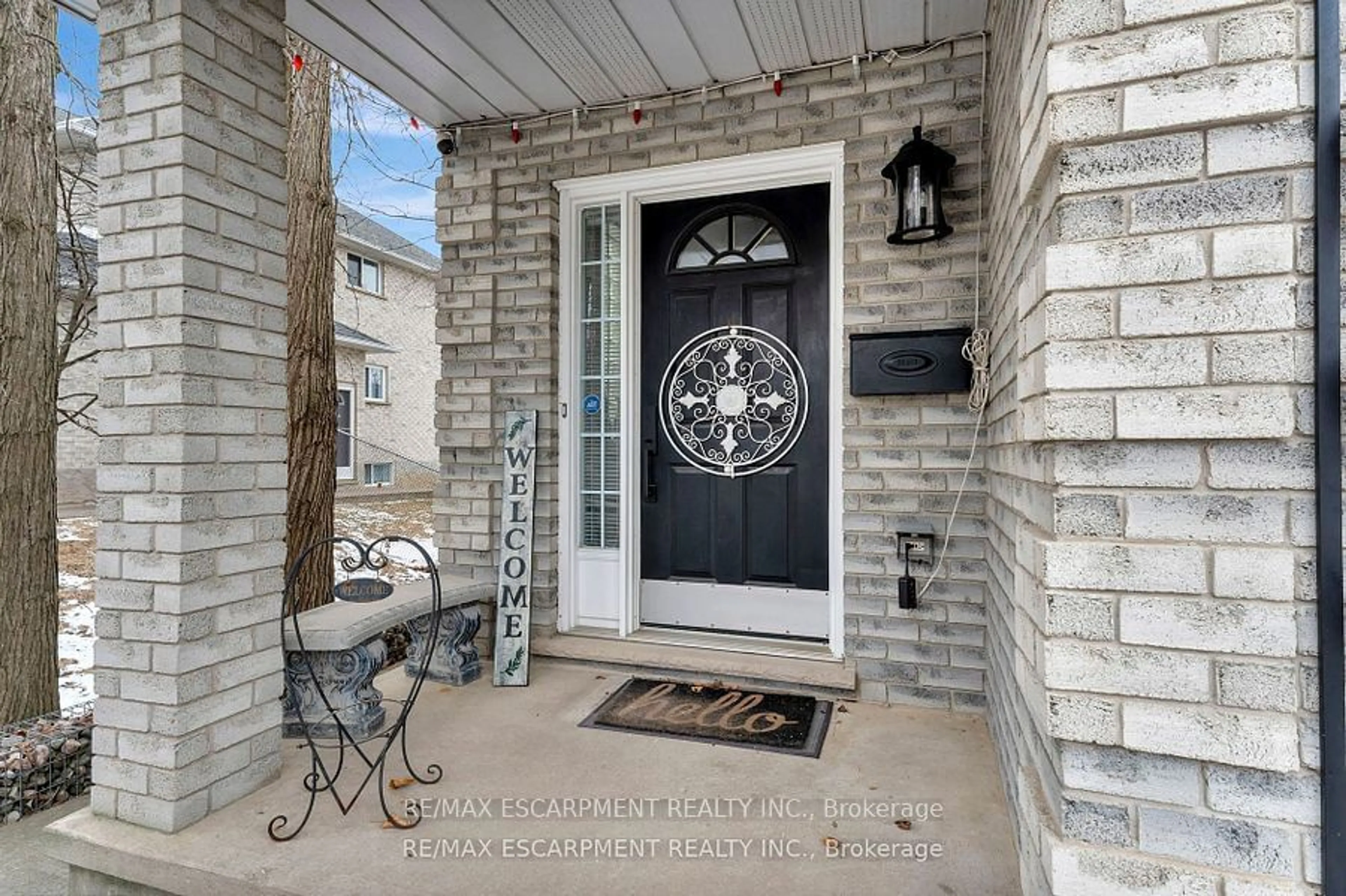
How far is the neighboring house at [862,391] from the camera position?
1.15 m

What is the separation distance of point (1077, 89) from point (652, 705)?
95.3 inches

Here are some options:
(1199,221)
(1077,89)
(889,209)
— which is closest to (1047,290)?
(1199,221)

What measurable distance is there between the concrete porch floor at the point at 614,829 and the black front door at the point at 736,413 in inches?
34.0

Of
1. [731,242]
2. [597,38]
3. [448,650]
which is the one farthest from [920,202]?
[448,650]

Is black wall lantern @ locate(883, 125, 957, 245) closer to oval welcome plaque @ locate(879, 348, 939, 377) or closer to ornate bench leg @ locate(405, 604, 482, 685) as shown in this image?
oval welcome plaque @ locate(879, 348, 939, 377)

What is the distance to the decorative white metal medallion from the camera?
3258mm

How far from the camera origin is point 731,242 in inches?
132

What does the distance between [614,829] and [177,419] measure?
1.65 metres

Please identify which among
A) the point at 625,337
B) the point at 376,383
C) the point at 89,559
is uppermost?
the point at 376,383

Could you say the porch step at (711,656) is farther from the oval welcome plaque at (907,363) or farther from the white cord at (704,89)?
the white cord at (704,89)

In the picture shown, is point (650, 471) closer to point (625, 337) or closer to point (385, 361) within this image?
point (625, 337)

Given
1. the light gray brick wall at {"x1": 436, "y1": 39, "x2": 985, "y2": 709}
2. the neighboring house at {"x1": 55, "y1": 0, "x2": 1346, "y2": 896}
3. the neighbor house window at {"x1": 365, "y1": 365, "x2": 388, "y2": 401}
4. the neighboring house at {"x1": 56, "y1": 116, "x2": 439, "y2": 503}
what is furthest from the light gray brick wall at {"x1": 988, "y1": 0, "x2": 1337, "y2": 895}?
the neighbor house window at {"x1": 365, "y1": 365, "x2": 388, "y2": 401}

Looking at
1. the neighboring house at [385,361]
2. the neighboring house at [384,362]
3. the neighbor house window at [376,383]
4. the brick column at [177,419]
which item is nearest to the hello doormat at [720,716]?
the brick column at [177,419]

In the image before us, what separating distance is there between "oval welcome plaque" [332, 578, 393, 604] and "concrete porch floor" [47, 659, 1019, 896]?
0.56m
